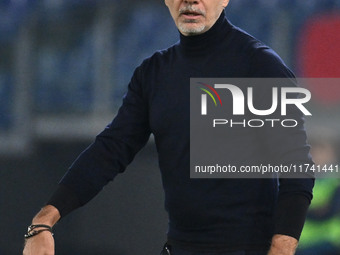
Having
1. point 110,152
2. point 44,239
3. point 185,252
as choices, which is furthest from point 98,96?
point 44,239

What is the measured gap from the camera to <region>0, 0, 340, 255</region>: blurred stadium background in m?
7.12

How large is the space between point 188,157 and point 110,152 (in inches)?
12.1

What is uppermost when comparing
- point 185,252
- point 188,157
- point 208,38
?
point 208,38

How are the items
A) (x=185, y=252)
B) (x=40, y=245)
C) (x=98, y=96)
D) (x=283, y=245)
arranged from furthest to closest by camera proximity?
1. (x=98, y=96)
2. (x=185, y=252)
3. (x=40, y=245)
4. (x=283, y=245)

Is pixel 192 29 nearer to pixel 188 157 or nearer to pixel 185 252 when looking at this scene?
pixel 188 157

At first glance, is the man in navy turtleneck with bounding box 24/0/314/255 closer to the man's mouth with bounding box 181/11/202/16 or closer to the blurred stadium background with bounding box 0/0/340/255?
the man's mouth with bounding box 181/11/202/16

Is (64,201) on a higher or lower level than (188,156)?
lower

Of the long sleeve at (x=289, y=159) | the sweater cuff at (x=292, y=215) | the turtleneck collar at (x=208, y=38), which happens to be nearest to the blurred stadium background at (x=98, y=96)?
the turtleneck collar at (x=208, y=38)

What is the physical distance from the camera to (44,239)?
2.55m

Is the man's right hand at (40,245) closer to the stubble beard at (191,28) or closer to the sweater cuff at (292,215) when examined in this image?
the sweater cuff at (292,215)

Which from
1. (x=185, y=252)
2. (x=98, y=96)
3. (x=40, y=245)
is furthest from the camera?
(x=98, y=96)

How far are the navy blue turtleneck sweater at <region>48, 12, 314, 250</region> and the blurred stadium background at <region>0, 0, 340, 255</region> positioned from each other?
4210 millimetres

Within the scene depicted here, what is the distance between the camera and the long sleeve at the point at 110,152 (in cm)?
277

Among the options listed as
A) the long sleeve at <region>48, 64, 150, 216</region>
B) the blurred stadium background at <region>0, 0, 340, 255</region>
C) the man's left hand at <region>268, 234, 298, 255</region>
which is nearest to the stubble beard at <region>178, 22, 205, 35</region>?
the long sleeve at <region>48, 64, 150, 216</region>
